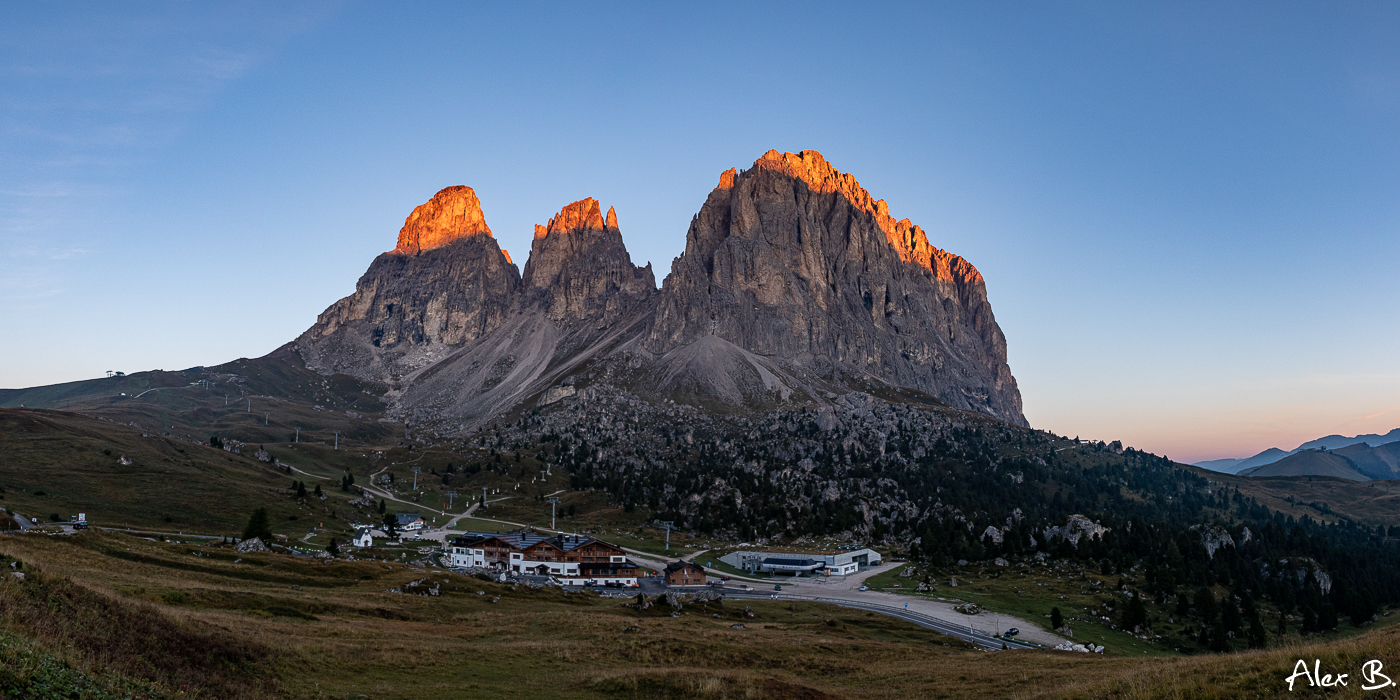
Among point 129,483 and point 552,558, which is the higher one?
point 129,483

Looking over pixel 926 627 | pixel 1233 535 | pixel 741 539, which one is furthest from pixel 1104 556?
pixel 741 539

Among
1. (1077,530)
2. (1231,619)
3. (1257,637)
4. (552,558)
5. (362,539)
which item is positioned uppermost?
(362,539)

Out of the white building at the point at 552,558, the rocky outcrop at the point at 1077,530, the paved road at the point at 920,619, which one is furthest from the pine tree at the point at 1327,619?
the white building at the point at 552,558

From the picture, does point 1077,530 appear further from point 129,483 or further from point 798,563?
point 129,483

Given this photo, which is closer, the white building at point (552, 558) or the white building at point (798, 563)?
the white building at point (552, 558)

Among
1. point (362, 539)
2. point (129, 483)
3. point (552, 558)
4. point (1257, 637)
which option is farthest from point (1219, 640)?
point (129, 483)

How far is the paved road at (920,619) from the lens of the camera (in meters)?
83.9
